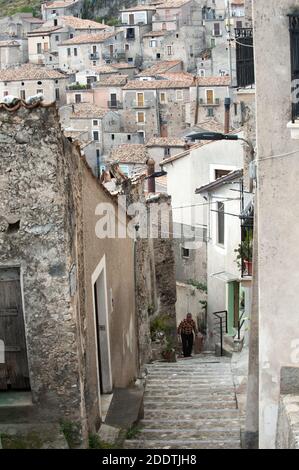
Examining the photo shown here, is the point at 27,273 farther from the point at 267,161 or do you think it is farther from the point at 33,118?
the point at 267,161

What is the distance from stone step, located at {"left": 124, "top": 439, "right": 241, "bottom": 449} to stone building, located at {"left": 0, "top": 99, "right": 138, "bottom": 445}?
0.92m

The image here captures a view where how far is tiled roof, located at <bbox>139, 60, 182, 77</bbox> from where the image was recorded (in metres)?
103

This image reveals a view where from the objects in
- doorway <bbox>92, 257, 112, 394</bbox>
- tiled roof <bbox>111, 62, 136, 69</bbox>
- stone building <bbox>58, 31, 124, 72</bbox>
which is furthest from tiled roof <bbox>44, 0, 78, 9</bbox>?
doorway <bbox>92, 257, 112, 394</bbox>

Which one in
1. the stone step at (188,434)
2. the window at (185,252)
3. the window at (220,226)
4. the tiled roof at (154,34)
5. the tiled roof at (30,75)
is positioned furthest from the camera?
the tiled roof at (154,34)

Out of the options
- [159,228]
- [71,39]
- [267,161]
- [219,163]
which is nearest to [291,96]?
[267,161]

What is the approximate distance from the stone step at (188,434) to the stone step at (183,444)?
0.57 ft

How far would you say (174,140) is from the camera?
6519 centimetres

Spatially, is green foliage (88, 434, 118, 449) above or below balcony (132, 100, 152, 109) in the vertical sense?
above

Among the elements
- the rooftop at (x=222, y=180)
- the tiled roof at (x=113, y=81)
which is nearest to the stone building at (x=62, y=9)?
the tiled roof at (x=113, y=81)

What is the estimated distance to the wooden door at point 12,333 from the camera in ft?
30.5

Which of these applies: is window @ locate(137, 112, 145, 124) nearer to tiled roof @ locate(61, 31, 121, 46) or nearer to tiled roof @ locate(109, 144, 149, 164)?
tiled roof @ locate(109, 144, 149, 164)

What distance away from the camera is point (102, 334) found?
11930mm

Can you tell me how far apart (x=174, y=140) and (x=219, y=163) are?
34729mm

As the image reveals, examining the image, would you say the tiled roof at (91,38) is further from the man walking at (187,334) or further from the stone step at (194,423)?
the stone step at (194,423)
